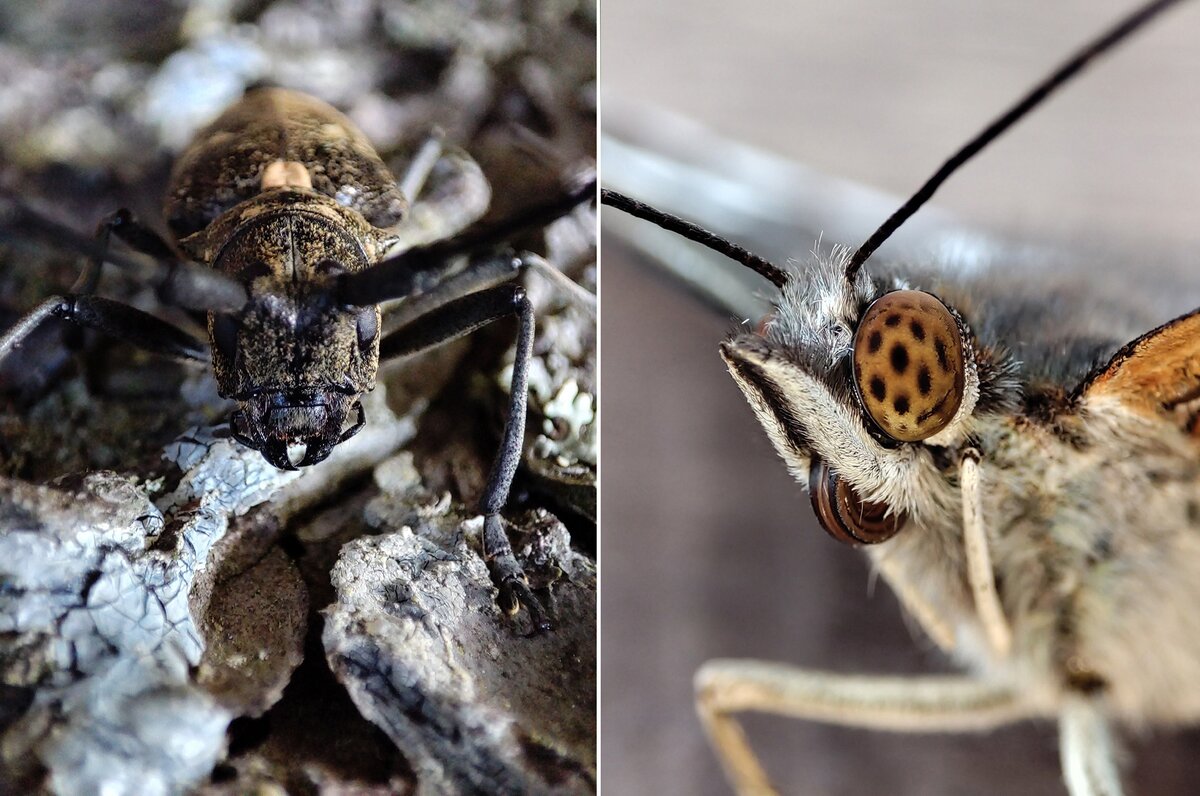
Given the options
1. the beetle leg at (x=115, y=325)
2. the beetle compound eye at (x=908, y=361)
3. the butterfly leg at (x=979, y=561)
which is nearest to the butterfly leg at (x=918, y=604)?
the butterfly leg at (x=979, y=561)

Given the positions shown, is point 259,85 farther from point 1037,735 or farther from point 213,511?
point 1037,735

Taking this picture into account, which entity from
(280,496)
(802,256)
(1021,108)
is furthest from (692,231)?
(280,496)

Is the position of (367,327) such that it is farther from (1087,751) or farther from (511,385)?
(1087,751)

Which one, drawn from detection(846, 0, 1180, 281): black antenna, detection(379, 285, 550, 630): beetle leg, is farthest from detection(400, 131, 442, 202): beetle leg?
detection(846, 0, 1180, 281): black antenna

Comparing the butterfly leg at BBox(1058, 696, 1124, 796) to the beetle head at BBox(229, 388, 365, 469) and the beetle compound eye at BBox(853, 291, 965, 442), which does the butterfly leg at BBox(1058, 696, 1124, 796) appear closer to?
the beetle compound eye at BBox(853, 291, 965, 442)

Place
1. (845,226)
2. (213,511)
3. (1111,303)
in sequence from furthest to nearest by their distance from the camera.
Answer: (845,226) → (1111,303) → (213,511)

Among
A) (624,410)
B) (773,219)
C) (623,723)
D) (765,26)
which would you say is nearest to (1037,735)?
(623,723)
